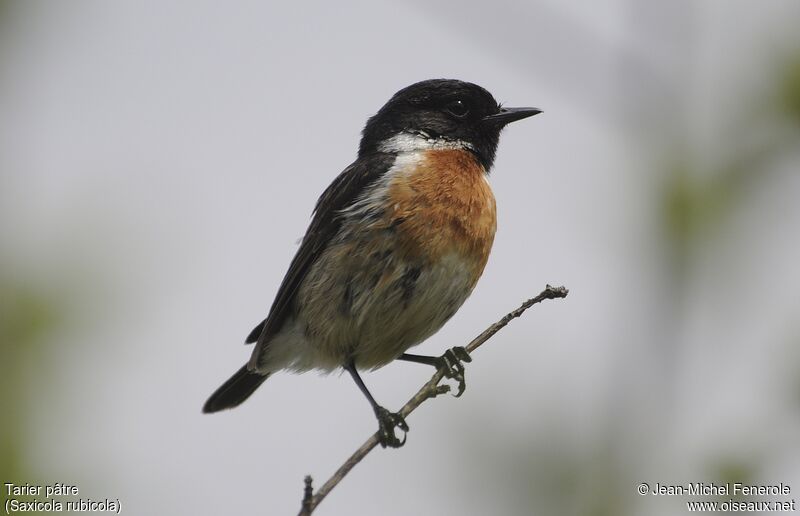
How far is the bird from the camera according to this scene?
5.44 m

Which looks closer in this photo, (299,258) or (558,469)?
(558,469)

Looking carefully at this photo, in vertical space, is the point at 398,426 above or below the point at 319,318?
below

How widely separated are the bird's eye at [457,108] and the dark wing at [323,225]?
1.93 ft

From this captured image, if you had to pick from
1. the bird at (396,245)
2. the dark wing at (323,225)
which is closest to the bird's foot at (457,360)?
the bird at (396,245)

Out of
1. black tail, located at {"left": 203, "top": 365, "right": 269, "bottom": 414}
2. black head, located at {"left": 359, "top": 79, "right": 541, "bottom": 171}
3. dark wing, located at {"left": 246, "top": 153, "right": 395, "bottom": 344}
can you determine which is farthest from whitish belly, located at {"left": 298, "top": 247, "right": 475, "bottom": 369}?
black head, located at {"left": 359, "top": 79, "right": 541, "bottom": 171}

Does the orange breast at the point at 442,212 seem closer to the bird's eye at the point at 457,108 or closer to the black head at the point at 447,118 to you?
the black head at the point at 447,118

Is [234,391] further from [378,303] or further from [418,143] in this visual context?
[418,143]

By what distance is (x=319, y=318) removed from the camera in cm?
576

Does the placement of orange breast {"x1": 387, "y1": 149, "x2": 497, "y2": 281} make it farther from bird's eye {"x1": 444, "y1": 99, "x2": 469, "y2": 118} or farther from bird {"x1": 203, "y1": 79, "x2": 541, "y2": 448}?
bird's eye {"x1": 444, "y1": 99, "x2": 469, "y2": 118}

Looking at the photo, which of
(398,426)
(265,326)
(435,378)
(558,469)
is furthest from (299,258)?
(558,469)

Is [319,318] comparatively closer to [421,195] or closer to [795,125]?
[421,195]

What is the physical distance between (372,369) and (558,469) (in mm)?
3416

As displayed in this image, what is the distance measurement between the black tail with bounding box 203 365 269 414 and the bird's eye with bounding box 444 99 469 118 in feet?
7.56

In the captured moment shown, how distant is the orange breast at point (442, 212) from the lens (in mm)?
5418
